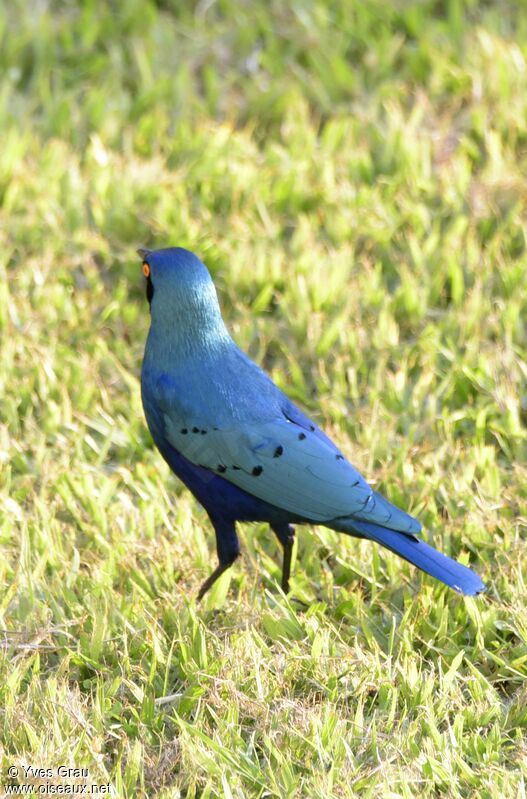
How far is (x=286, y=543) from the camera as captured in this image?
3930 mm

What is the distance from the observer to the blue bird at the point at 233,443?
12.0 feet

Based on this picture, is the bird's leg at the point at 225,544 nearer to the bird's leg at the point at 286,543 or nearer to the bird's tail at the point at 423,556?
the bird's leg at the point at 286,543

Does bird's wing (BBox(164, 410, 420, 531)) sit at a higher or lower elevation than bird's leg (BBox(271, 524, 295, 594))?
higher

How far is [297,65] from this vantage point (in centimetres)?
661

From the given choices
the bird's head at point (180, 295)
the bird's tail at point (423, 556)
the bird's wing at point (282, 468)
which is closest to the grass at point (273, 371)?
the bird's tail at point (423, 556)

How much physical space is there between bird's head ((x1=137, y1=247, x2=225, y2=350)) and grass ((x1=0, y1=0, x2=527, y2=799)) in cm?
77

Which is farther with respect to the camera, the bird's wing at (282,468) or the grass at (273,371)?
the bird's wing at (282,468)

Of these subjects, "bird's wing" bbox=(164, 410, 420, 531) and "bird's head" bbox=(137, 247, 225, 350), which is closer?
"bird's wing" bbox=(164, 410, 420, 531)

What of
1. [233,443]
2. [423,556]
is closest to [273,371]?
[233,443]

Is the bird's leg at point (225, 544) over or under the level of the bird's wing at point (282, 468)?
under

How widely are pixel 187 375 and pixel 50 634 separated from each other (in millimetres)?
889

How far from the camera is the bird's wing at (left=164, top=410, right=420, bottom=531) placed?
3.67m

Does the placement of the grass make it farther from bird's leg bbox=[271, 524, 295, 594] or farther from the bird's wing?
the bird's wing

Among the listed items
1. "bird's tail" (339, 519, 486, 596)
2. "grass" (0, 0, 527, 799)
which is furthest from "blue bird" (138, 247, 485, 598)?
"grass" (0, 0, 527, 799)
